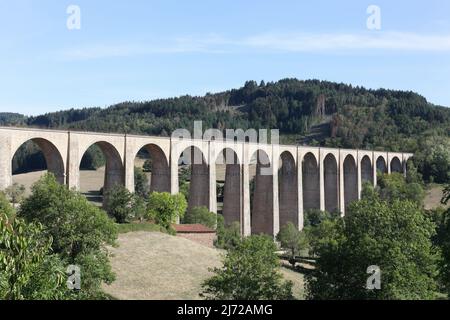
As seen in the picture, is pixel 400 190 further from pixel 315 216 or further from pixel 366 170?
pixel 366 170

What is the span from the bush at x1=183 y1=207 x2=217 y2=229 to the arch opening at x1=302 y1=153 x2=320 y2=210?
26388mm

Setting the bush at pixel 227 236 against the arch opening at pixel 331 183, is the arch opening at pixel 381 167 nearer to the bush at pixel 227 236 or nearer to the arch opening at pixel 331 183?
the arch opening at pixel 331 183

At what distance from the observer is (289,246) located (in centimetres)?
6150

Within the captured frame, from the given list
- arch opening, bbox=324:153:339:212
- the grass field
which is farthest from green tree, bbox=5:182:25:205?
arch opening, bbox=324:153:339:212

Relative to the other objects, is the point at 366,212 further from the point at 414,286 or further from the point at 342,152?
the point at 342,152

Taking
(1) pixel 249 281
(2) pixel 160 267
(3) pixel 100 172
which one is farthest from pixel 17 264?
(3) pixel 100 172

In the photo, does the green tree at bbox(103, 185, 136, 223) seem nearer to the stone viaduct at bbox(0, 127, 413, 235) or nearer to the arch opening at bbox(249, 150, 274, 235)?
the stone viaduct at bbox(0, 127, 413, 235)

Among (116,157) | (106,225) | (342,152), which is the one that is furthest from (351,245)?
(342,152)

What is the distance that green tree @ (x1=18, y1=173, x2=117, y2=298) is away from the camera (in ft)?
78.8

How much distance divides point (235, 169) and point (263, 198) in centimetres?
682

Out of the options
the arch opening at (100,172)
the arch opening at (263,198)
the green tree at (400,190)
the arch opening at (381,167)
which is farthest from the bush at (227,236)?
the arch opening at (381,167)

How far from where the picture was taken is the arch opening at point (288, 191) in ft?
233

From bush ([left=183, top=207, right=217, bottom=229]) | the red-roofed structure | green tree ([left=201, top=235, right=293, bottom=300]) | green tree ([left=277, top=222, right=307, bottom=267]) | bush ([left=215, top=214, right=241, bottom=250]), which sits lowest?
green tree ([left=277, top=222, right=307, bottom=267])

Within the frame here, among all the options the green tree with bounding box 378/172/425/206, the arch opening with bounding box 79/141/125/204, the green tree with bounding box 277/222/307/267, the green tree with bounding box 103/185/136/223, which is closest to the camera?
the green tree with bounding box 103/185/136/223
